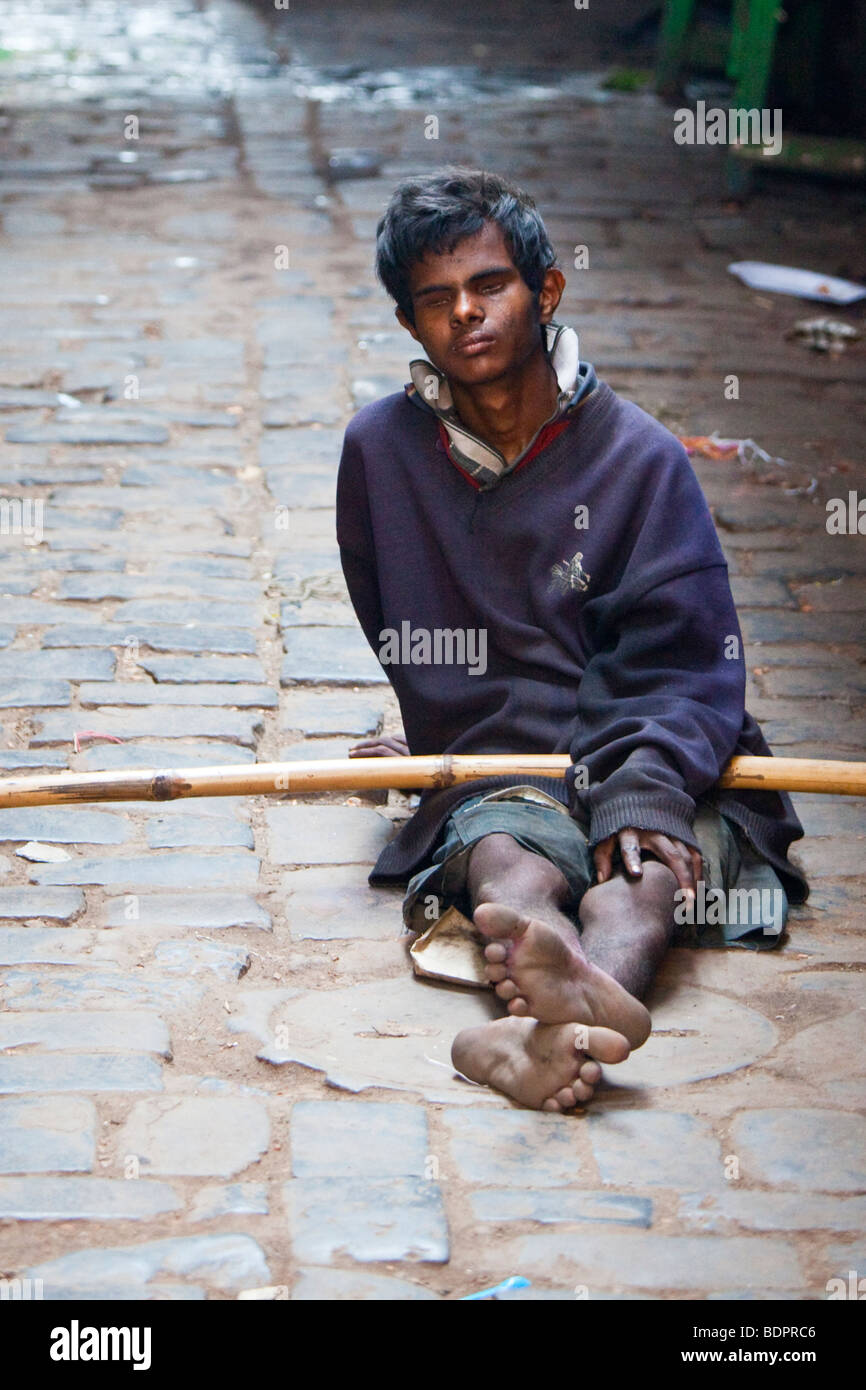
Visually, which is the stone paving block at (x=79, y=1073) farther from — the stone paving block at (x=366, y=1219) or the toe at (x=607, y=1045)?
the toe at (x=607, y=1045)

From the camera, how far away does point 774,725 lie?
154 inches

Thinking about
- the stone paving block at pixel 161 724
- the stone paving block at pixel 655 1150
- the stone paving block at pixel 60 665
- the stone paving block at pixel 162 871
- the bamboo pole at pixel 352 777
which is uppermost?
the stone paving block at pixel 60 665

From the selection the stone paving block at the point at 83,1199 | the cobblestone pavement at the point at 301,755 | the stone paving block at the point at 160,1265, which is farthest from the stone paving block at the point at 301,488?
the stone paving block at the point at 160,1265

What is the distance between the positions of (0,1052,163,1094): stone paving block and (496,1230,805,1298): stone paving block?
2.24 feet

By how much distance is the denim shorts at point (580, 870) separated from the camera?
2.94m

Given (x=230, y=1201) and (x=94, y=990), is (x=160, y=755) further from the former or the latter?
(x=230, y=1201)

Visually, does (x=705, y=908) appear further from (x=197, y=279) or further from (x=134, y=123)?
(x=134, y=123)

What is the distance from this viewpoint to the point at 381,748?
350cm

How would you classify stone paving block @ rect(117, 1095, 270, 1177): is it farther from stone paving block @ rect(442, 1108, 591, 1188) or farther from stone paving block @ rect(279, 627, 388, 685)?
stone paving block @ rect(279, 627, 388, 685)

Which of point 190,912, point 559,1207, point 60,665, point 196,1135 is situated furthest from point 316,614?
point 559,1207

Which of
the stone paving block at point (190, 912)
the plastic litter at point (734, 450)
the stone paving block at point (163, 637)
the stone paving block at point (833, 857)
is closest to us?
the stone paving block at point (190, 912)

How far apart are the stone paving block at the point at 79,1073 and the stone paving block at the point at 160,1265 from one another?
399mm

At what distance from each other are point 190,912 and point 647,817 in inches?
35.2

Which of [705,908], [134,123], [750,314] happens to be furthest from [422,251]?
[134,123]
